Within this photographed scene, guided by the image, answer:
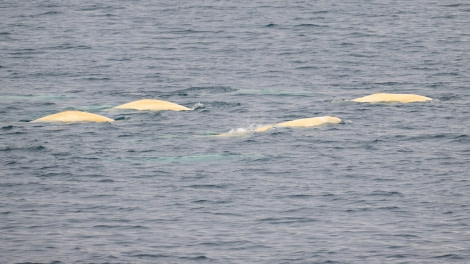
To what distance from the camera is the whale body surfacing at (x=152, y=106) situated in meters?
52.2

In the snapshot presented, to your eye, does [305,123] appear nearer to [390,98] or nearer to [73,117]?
[390,98]

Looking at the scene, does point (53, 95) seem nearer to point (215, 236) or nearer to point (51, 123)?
point (51, 123)

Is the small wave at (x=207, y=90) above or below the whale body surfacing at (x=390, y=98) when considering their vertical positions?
below

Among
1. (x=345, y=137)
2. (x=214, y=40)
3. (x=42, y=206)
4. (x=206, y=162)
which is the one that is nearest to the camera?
(x=42, y=206)

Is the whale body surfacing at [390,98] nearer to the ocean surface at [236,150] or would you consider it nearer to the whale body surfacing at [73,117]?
the ocean surface at [236,150]

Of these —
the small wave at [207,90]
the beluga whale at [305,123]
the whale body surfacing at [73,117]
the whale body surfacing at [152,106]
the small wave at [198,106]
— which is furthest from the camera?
the small wave at [207,90]

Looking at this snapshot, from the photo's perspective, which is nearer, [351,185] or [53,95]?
[351,185]

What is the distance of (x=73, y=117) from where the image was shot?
4912cm

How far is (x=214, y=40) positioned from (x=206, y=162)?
125ft

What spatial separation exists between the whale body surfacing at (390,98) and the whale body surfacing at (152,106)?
8.85 m

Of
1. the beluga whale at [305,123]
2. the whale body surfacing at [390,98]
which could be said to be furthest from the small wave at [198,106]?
the whale body surfacing at [390,98]

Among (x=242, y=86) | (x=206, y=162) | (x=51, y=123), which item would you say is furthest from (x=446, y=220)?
(x=242, y=86)

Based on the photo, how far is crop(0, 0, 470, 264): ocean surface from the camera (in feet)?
105

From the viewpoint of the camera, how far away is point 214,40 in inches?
3105
